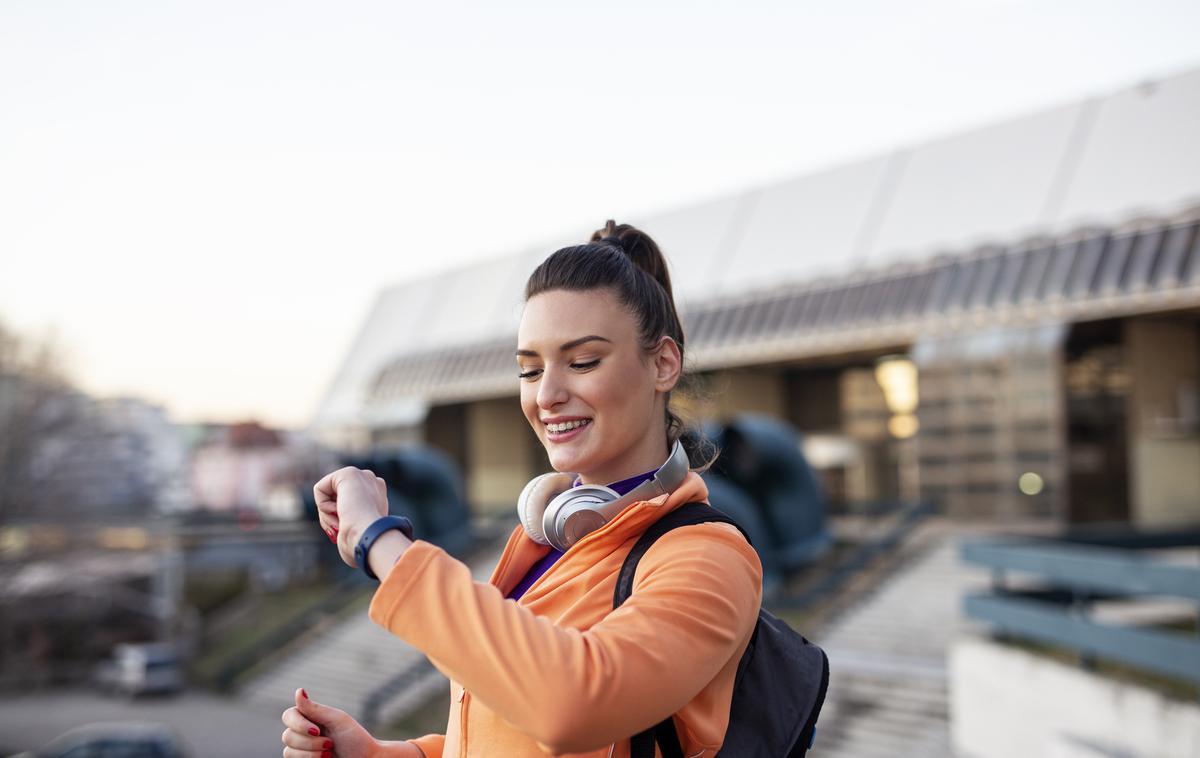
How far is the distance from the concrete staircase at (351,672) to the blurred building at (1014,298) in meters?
9.35

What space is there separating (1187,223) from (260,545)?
92.9ft

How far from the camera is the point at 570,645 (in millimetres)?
1484

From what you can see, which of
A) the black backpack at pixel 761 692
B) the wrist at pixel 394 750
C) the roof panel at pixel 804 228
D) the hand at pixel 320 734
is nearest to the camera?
the black backpack at pixel 761 692

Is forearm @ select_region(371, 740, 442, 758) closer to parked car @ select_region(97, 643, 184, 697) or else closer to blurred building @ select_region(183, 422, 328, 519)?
parked car @ select_region(97, 643, 184, 697)

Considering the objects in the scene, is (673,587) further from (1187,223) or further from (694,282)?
(694,282)

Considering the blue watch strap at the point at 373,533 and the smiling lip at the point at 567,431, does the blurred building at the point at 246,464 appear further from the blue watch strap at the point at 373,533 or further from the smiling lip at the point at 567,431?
the blue watch strap at the point at 373,533

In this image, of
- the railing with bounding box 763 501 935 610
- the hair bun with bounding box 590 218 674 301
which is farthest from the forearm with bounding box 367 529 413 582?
the railing with bounding box 763 501 935 610

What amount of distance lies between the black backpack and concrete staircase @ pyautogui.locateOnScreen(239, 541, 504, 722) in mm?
21199

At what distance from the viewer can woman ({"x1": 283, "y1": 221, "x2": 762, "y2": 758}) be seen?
4.88ft

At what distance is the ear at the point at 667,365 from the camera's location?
198 cm

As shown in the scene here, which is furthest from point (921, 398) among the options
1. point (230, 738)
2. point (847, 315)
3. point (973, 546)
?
point (230, 738)

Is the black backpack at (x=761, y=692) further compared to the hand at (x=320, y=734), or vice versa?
the hand at (x=320, y=734)

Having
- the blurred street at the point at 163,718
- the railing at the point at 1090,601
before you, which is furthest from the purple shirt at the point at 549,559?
the blurred street at the point at 163,718

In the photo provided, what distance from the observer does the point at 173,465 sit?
122 feet
